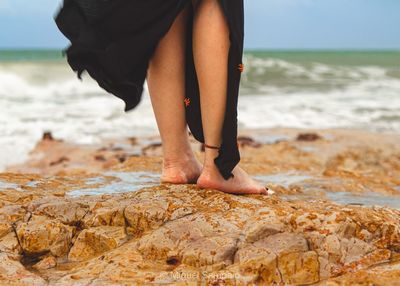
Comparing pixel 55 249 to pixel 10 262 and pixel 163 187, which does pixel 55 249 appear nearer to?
pixel 10 262

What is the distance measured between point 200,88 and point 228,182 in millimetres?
435

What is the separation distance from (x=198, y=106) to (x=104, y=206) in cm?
58

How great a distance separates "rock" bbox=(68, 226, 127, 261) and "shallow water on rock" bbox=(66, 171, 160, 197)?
19.6 inches

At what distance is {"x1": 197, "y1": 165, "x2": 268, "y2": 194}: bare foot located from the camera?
2.28 m

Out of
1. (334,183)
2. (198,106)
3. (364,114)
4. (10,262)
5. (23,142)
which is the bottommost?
(364,114)

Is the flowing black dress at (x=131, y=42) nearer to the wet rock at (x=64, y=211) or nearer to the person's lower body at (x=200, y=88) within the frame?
the person's lower body at (x=200, y=88)

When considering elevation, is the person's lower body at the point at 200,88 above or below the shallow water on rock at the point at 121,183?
above

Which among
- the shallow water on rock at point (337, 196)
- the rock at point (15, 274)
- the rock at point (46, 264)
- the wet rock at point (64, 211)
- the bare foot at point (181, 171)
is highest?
the rock at point (15, 274)

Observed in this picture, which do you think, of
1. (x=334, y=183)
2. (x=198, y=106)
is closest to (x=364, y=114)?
(x=334, y=183)

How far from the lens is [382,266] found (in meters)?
1.73

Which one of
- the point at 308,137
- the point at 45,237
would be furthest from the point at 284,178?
the point at 308,137

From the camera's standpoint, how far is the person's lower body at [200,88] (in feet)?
6.86

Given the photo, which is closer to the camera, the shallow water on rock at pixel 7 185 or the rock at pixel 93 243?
the rock at pixel 93 243

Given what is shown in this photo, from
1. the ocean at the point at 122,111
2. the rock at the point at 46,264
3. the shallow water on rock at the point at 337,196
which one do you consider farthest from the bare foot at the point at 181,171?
the ocean at the point at 122,111
